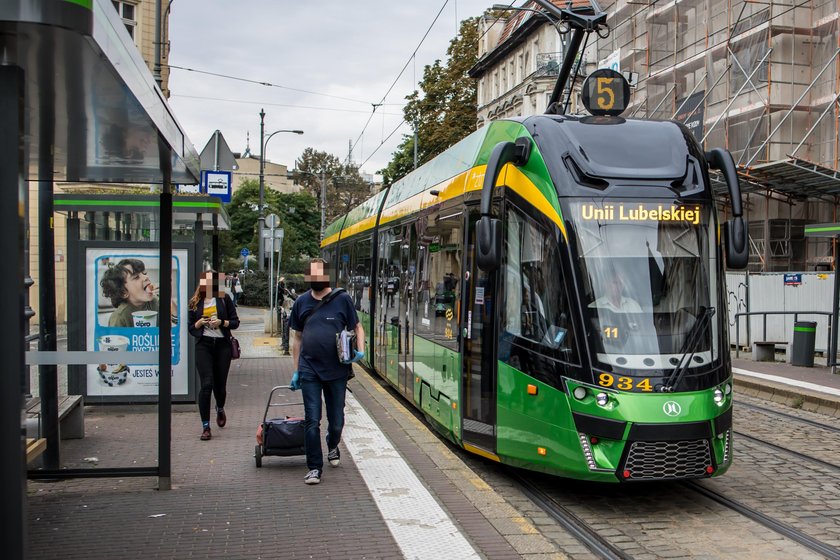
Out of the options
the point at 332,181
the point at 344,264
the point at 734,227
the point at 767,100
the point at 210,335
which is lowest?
the point at 210,335

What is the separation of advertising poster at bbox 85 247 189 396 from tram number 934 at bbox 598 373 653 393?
5.63 meters

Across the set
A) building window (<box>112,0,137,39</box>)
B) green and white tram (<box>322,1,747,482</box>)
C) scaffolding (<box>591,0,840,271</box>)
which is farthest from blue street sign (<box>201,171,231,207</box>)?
building window (<box>112,0,137,39</box>)

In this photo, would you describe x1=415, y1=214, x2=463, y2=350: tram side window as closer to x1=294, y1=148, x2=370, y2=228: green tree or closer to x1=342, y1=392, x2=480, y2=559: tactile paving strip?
x1=342, y1=392, x2=480, y2=559: tactile paving strip

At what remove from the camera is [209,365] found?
28.5 ft

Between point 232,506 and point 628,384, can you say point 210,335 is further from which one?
point 628,384

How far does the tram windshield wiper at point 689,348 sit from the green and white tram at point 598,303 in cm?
1

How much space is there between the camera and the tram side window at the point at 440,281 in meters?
8.42

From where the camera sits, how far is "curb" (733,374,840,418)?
38.8 feet

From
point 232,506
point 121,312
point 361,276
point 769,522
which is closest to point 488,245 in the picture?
point 232,506

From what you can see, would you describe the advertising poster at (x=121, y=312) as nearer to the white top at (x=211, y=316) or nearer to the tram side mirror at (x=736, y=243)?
the white top at (x=211, y=316)

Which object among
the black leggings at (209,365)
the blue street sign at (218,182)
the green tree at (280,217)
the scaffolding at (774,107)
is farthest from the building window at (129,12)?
the black leggings at (209,365)

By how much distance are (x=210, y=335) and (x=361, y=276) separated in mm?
7110

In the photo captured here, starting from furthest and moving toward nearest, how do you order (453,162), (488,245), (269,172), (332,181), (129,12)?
(269,172), (332,181), (129,12), (453,162), (488,245)

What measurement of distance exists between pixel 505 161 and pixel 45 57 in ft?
14.5
